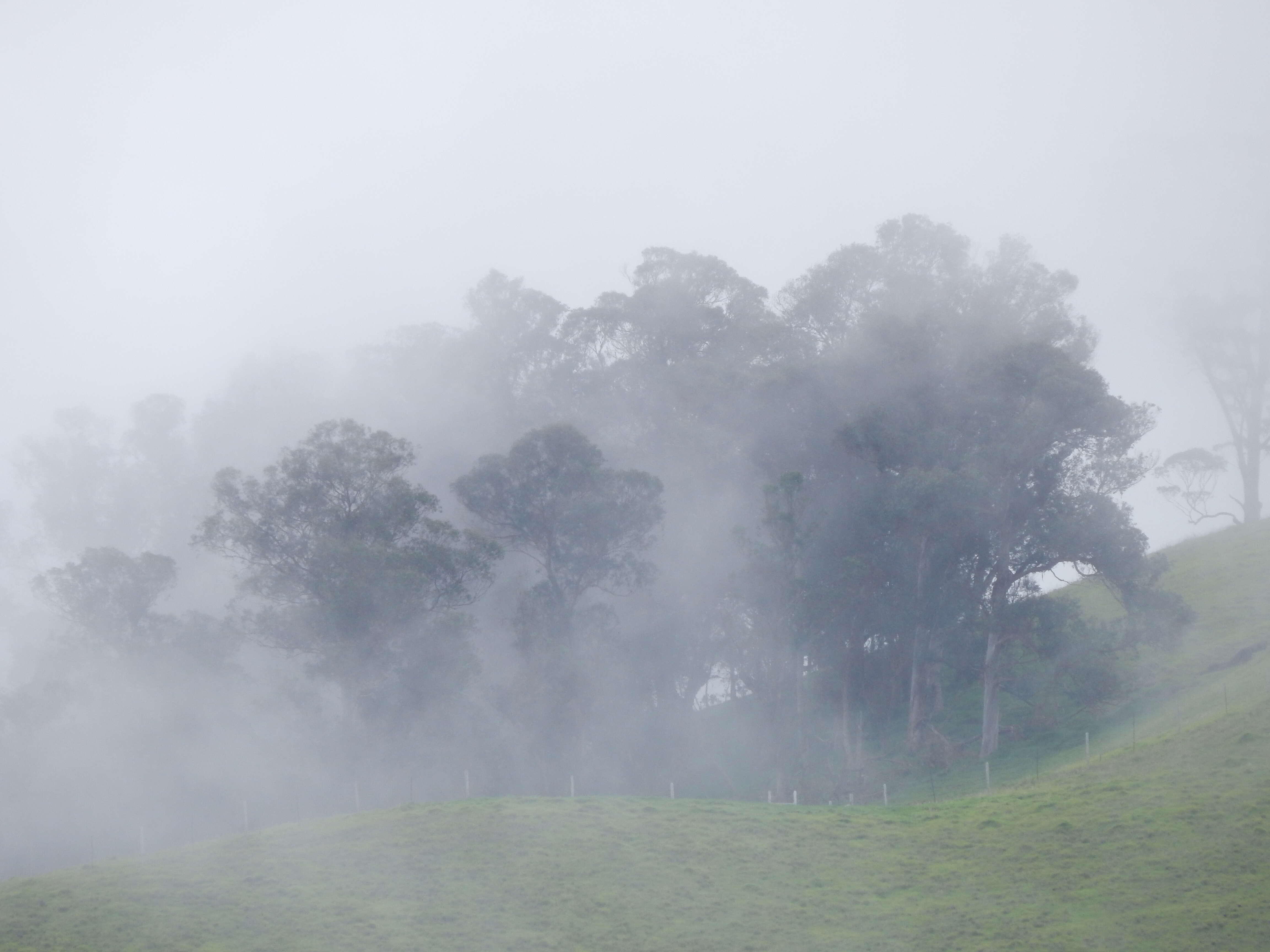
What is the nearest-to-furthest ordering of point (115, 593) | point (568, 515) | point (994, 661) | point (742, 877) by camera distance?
1. point (742, 877)
2. point (994, 661)
3. point (568, 515)
4. point (115, 593)

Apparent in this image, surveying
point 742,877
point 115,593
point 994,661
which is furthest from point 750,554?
point 115,593

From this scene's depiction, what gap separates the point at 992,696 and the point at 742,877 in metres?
20.5

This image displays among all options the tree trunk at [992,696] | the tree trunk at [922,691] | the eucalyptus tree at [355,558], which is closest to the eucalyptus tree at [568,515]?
the eucalyptus tree at [355,558]

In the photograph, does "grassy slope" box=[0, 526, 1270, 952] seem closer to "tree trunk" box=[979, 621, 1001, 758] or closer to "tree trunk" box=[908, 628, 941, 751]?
"tree trunk" box=[979, 621, 1001, 758]

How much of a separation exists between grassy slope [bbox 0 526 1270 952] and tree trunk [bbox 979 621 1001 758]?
11.1 meters

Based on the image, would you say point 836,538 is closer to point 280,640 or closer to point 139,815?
point 280,640

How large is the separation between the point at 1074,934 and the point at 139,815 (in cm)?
4087

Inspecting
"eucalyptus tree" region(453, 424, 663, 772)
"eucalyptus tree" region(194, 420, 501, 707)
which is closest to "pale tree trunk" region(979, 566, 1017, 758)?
"eucalyptus tree" region(453, 424, 663, 772)

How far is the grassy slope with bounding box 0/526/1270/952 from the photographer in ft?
71.8

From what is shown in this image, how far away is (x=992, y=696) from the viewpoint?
142 feet

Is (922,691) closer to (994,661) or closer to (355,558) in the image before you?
(994,661)

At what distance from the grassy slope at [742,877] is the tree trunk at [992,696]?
11088 mm

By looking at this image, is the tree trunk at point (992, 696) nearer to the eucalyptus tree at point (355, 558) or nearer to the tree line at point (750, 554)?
the tree line at point (750, 554)

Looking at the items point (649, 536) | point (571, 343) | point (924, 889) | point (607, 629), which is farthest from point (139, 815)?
point (924, 889)
